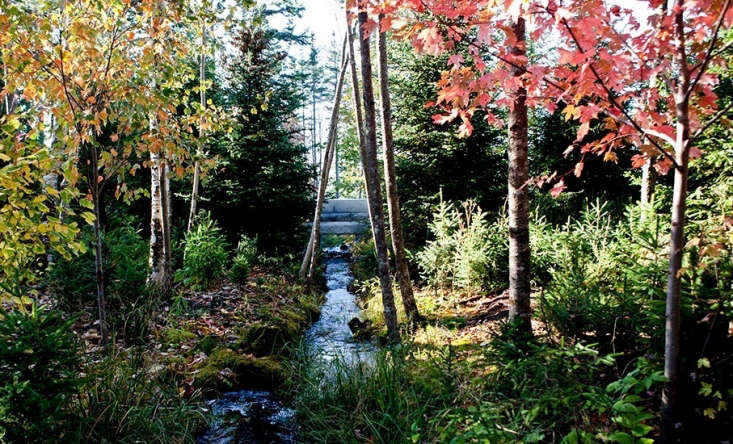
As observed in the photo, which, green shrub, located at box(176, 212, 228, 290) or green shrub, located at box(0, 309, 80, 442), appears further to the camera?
green shrub, located at box(176, 212, 228, 290)

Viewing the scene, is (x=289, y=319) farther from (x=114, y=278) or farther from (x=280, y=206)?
(x=280, y=206)

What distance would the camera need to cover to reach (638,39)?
6.89 ft

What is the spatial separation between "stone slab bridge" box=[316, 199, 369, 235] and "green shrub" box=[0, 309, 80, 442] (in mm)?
15304

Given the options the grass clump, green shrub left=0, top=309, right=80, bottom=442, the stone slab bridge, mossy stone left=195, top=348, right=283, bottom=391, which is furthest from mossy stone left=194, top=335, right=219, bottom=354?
the stone slab bridge

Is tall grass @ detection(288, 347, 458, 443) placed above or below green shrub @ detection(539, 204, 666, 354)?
below

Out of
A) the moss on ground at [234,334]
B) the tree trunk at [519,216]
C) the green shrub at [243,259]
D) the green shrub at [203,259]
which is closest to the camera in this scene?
the tree trunk at [519,216]

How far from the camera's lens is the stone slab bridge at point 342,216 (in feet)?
63.8

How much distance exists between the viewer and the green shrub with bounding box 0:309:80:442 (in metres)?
2.17

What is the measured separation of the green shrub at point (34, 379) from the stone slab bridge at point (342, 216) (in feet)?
50.2

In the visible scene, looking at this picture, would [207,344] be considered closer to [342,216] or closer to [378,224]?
[378,224]

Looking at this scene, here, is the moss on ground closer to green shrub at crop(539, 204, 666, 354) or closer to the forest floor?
the forest floor

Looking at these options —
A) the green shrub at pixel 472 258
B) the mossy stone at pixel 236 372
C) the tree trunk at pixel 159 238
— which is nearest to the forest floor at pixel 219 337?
the mossy stone at pixel 236 372

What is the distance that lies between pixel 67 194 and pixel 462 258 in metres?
4.88

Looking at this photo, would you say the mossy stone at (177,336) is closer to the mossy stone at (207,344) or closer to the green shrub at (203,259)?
the mossy stone at (207,344)
